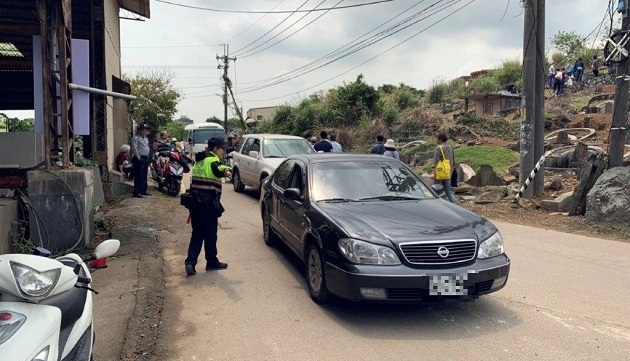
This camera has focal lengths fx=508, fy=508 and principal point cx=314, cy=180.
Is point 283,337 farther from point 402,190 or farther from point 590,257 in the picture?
point 590,257

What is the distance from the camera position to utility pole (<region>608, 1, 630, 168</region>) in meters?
9.78

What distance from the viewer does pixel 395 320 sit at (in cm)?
477

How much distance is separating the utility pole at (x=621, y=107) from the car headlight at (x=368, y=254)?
304 inches

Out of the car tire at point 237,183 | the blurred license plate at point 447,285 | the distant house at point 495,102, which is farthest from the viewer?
the distant house at point 495,102

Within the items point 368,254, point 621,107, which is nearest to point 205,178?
point 368,254

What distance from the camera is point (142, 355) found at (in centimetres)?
415

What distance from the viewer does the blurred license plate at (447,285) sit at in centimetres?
444

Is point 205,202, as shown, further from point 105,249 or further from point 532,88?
point 532,88

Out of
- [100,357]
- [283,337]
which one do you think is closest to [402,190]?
[283,337]

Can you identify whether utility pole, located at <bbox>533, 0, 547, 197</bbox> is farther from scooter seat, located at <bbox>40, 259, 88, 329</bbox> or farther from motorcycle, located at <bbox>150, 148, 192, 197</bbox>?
scooter seat, located at <bbox>40, 259, 88, 329</bbox>

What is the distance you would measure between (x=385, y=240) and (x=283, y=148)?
8232 mm

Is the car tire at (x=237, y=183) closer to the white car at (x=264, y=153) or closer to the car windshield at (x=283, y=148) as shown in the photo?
the white car at (x=264, y=153)

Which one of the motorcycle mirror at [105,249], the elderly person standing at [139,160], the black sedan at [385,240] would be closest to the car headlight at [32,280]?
the motorcycle mirror at [105,249]

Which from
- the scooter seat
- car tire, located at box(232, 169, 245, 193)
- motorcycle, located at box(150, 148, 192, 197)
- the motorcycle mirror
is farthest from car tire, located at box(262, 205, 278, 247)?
car tire, located at box(232, 169, 245, 193)
